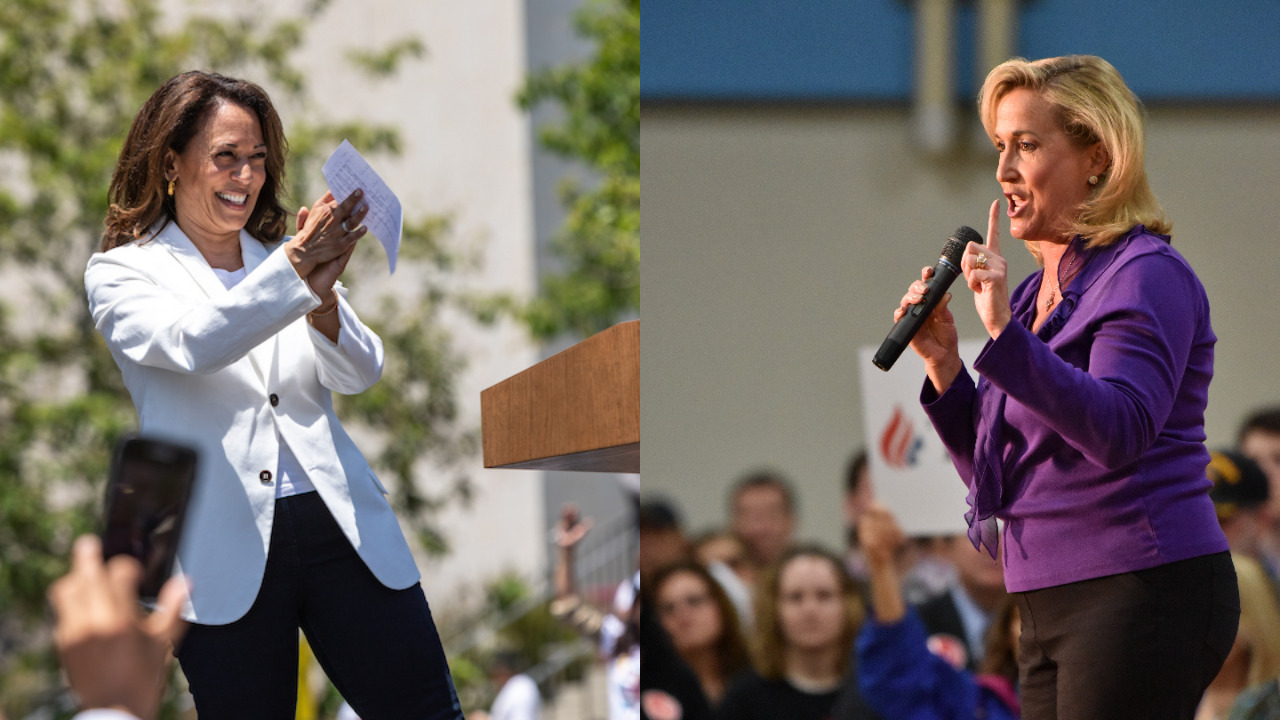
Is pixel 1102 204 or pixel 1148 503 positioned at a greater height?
pixel 1102 204

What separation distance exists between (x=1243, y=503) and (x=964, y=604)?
100 cm

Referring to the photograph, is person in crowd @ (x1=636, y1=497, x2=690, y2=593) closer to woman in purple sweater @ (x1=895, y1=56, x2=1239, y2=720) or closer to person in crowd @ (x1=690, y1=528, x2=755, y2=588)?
person in crowd @ (x1=690, y1=528, x2=755, y2=588)

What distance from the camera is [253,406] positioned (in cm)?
176

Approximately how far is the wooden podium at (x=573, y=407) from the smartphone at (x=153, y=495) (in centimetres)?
69

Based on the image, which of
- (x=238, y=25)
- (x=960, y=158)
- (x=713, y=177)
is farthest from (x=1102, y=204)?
(x=238, y=25)

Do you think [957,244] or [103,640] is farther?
[957,244]

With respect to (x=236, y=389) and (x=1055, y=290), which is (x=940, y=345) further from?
(x=236, y=389)

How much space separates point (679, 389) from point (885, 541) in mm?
1002

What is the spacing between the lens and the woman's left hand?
1.46 metres

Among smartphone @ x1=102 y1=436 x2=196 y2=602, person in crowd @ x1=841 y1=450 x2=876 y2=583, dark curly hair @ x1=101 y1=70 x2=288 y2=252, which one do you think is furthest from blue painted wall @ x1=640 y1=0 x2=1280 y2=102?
smartphone @ x1=102 y1=436 x2=196 y2=602

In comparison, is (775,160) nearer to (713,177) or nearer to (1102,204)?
(713,177)

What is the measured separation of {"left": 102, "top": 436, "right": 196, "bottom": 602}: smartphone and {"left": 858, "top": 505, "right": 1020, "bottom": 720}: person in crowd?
2814 millimetres

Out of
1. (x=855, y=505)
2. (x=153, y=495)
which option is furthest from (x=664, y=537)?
(x=153, y=495)

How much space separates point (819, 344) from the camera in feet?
14.4
